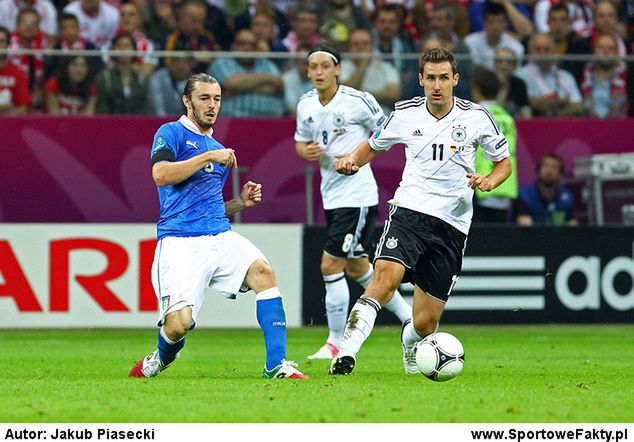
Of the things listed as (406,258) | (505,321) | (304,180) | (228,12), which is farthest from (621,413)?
(228,12)

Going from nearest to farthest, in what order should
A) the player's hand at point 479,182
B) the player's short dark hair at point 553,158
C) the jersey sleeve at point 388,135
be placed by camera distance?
the player's hand at point 479,182 < the jersey sleeve at point 388,135 < the player's short dark hair at point 553,158

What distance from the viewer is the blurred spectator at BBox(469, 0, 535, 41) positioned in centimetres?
1925

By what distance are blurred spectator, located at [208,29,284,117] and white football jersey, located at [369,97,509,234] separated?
670 centimetres

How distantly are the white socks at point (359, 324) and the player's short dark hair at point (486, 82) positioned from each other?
7.61 meters

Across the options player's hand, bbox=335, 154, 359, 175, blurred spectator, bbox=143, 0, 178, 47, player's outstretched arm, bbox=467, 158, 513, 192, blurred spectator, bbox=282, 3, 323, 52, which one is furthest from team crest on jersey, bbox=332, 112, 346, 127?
blurred spectator, bbox=143, 0, 178, 47

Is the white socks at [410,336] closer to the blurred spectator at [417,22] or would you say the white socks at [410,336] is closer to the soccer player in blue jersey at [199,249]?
the soccer player in blue jersey at [199,249]

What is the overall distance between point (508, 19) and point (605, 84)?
2.30 meters

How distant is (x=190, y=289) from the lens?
9.52 meters

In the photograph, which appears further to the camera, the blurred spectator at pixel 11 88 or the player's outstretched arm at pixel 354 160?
the blurred spectator at pixel 11 88

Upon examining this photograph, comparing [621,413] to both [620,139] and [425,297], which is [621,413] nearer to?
[425,297]

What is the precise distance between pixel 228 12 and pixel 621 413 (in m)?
11.8

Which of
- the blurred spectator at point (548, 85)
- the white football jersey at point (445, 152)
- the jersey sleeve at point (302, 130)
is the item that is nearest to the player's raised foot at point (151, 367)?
the white football jersey at point (445, 152)

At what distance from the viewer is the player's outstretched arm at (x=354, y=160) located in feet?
32.9

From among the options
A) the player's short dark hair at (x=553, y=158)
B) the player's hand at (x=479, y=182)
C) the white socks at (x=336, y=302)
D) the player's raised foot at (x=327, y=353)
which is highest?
the player's hand at (x=479, y=182)
